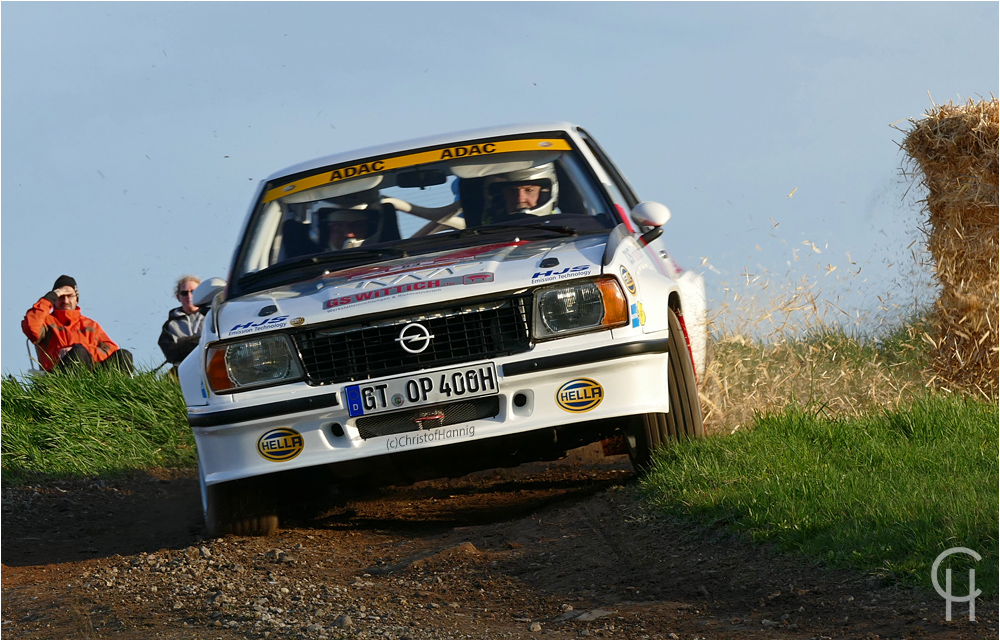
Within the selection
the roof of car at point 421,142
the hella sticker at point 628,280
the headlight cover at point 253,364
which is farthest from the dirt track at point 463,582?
the roof of car at point 421,142

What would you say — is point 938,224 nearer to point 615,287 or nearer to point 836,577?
point 615,287

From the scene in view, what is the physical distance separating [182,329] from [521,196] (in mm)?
5531

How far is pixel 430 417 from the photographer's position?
4730 mm

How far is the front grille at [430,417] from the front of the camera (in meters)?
4.73

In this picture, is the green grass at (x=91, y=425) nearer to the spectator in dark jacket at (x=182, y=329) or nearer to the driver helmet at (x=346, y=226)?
the spectator in dark jacket at (x=182, y=329)

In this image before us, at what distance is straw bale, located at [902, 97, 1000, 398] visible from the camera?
7.27 meters

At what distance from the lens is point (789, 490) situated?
14.9ft

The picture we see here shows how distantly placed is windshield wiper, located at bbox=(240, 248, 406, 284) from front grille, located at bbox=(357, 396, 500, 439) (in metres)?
0.93

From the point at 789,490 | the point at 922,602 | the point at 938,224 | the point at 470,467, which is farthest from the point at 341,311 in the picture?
the point at 938,224

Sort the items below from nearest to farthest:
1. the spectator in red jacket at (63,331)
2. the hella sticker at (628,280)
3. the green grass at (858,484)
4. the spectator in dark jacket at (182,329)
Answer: the green grass at (858,484), the hella sticker at (628,280), the spectator in dark jacket at (182,329), the spectator in red jacket at (63,331)

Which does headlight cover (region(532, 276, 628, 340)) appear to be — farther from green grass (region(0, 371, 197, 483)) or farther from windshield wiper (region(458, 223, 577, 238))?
green grass (region(0, 371, 197, 483))

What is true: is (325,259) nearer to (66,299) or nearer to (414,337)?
(414,337)

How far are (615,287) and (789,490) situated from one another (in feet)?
3.76

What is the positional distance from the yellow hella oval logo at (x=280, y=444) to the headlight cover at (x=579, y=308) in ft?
3.84
